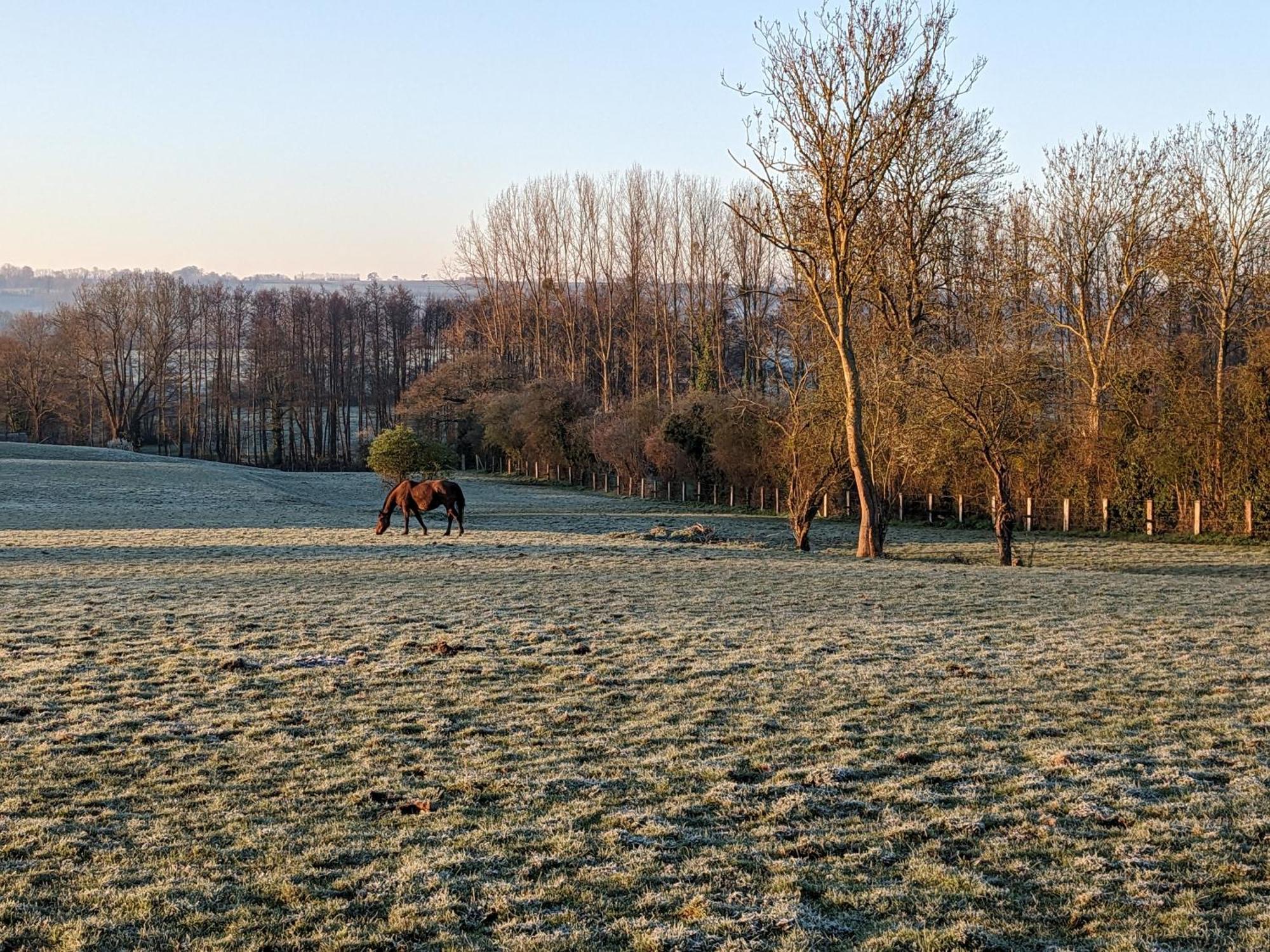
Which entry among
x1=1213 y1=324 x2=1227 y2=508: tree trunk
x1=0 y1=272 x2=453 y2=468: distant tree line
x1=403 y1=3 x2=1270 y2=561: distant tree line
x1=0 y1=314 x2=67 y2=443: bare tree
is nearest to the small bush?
x1=403 y1=3 x2=1270 y2=561: distant tree line

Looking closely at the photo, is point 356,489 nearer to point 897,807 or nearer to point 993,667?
point 993,667

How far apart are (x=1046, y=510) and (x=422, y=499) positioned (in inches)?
848

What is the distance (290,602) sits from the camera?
52.9 feet

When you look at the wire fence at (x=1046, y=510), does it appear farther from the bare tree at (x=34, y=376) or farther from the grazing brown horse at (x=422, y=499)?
the bare tree at (x=34, y=376)

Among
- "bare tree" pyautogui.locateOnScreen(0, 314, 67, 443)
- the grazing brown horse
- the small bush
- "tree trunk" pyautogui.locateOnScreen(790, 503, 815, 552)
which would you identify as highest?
"bare tree" pyautogui.locateOnScreen(0, 314, 67, 443)

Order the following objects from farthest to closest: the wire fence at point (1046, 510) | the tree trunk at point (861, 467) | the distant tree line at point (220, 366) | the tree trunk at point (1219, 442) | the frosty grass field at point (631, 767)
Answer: the distant tree line at point (220, 366)
the tree trunk at point (1219, 442)
the wire fence at point (1046, 510)
the tree trunk at point (861, 467)
the frosty grass field at point (631, 767)

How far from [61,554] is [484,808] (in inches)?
768

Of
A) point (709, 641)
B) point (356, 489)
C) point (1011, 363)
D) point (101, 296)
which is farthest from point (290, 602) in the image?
point (101, 296)

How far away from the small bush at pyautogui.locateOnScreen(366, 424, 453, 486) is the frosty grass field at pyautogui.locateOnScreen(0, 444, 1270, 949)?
24.7 meters

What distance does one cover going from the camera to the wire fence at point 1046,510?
33.3m

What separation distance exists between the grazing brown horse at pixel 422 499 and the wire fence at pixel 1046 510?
13540mm

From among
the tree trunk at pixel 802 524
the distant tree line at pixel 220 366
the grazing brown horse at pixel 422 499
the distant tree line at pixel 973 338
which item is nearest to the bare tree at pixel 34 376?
the distant tree line at pixel 220 366

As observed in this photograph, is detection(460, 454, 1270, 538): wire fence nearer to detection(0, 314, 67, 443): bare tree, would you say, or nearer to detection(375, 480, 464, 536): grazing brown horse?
detection(375, 480, 464, 536): grazing brown horse

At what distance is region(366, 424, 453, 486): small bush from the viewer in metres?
42.7
